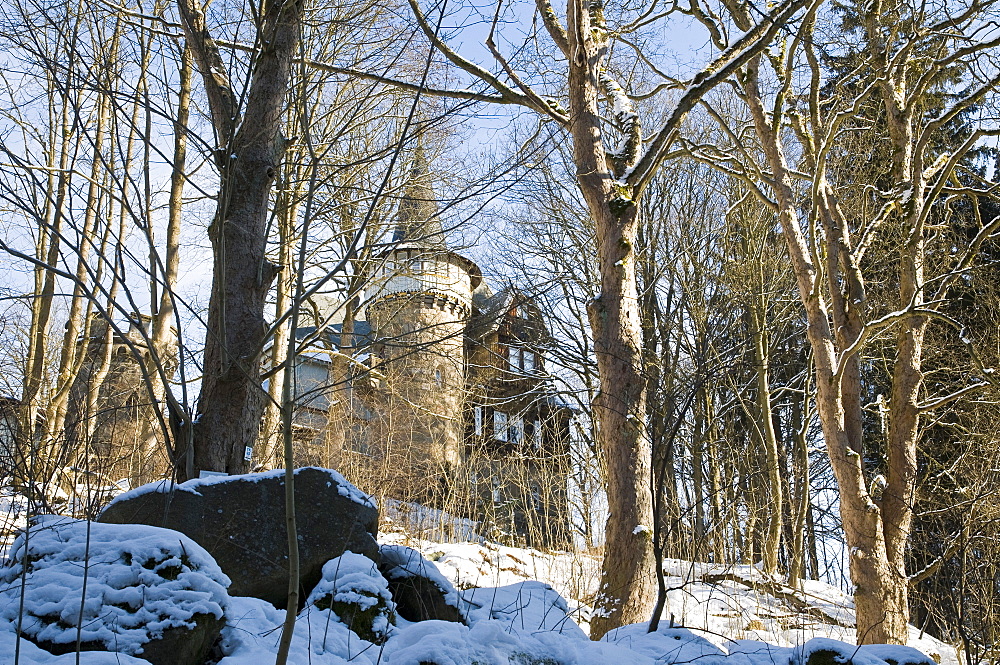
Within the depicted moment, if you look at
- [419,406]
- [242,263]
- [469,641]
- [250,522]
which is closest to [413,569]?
[250,522]

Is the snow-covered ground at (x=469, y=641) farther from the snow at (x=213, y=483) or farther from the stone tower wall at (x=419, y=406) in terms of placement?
the stone tower wall at (x=419, y=406)

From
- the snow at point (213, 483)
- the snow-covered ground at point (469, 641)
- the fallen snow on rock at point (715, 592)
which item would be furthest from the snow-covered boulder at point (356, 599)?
the fallen snow on rock at point (715, 592)

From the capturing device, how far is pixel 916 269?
8.07 meters

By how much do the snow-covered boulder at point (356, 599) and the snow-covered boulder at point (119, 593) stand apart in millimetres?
661

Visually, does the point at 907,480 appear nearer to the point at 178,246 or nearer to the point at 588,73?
the point at 588,73

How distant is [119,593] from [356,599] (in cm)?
111

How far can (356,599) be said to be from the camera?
340 centimetres

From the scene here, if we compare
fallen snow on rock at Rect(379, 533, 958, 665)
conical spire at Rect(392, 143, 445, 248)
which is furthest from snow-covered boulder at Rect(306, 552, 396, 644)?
fallen snow on rock at Rect(379, 533, 958, 665)

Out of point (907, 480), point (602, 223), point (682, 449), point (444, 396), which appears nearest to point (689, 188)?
point (682, 449)

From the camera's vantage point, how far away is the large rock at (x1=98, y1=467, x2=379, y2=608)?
3.58 meters

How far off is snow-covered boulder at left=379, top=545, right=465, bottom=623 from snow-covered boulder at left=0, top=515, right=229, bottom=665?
1.33m

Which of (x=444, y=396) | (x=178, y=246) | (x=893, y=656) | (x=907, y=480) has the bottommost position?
(x=893, y=656)

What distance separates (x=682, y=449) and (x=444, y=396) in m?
5.16

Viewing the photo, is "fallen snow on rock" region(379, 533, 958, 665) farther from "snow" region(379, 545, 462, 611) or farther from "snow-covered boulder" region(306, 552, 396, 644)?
"snow-covered boulder" region(306, 552, 396, 644)
